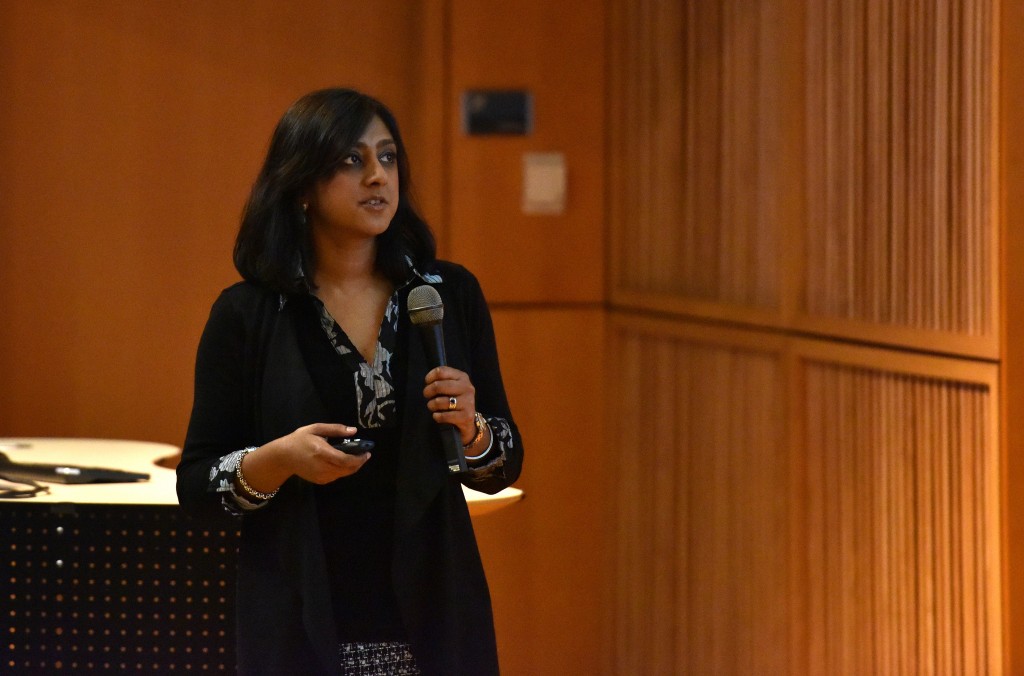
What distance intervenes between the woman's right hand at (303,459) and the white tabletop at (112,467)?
104 centimetres

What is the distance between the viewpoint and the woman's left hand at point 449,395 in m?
1.53

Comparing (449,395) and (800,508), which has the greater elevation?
(449,395)

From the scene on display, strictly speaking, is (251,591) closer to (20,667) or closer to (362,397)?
(362,397)

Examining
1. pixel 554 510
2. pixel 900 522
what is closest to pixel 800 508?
pixel 900 522

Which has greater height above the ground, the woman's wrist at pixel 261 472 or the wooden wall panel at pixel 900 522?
the woman's wrist at pixel 261 472

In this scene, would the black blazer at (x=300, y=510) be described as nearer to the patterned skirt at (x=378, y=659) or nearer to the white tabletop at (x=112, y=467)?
the patterned skirt at (x=378, y=659)

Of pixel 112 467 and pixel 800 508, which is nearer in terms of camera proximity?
pixel 800 508

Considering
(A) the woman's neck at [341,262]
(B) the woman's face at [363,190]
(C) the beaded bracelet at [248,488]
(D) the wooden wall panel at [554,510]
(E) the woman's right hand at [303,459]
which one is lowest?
(D) the wooden wall panel at [554,510]

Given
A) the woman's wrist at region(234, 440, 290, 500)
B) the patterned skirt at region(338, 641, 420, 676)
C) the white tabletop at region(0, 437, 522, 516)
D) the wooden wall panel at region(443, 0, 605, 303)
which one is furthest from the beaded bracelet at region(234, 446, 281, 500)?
the wooden wall panel at region(443, 0, 605, 303)

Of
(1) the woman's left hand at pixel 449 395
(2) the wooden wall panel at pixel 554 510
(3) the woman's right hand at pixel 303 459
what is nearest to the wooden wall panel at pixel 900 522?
(2) the wooden wall panel at pixel 554 510

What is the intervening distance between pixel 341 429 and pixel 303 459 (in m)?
0.06

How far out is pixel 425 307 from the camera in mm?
1606

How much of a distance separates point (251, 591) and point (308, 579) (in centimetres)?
12

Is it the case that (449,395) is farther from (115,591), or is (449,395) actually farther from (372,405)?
(115,591)
